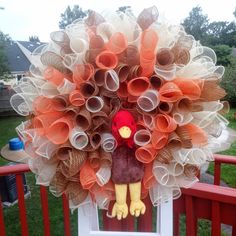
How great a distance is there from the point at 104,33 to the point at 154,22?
0.14 m

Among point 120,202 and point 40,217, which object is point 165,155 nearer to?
point 120,202

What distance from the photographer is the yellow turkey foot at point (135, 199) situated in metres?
0.95

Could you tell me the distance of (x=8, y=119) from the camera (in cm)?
1098

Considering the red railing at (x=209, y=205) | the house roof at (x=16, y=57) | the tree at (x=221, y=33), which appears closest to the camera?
the red railing at (x=209, y=205)

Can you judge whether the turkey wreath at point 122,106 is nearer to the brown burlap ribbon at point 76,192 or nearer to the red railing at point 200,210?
the brown burlap ribbon at point 76,192

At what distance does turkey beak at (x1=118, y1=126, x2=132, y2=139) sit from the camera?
89 cm

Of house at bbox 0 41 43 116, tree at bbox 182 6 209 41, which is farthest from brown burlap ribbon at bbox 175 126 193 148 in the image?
tree at bbox 182 6 209 41

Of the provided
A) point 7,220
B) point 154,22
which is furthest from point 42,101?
point 7,220

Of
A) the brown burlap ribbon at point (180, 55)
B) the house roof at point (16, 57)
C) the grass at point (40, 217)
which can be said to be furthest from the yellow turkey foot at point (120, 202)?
the house roof at point (16, 57)

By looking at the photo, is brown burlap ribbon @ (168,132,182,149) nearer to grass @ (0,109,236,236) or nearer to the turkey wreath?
the turkey wreath

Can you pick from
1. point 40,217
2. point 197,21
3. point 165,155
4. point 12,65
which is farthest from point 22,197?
point 197,21

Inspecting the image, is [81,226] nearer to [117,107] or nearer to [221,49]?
[117,107]

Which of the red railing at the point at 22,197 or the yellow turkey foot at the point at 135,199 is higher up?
the yellow turkey foot at the point at 135,199

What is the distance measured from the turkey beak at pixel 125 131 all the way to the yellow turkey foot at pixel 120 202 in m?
0.15
